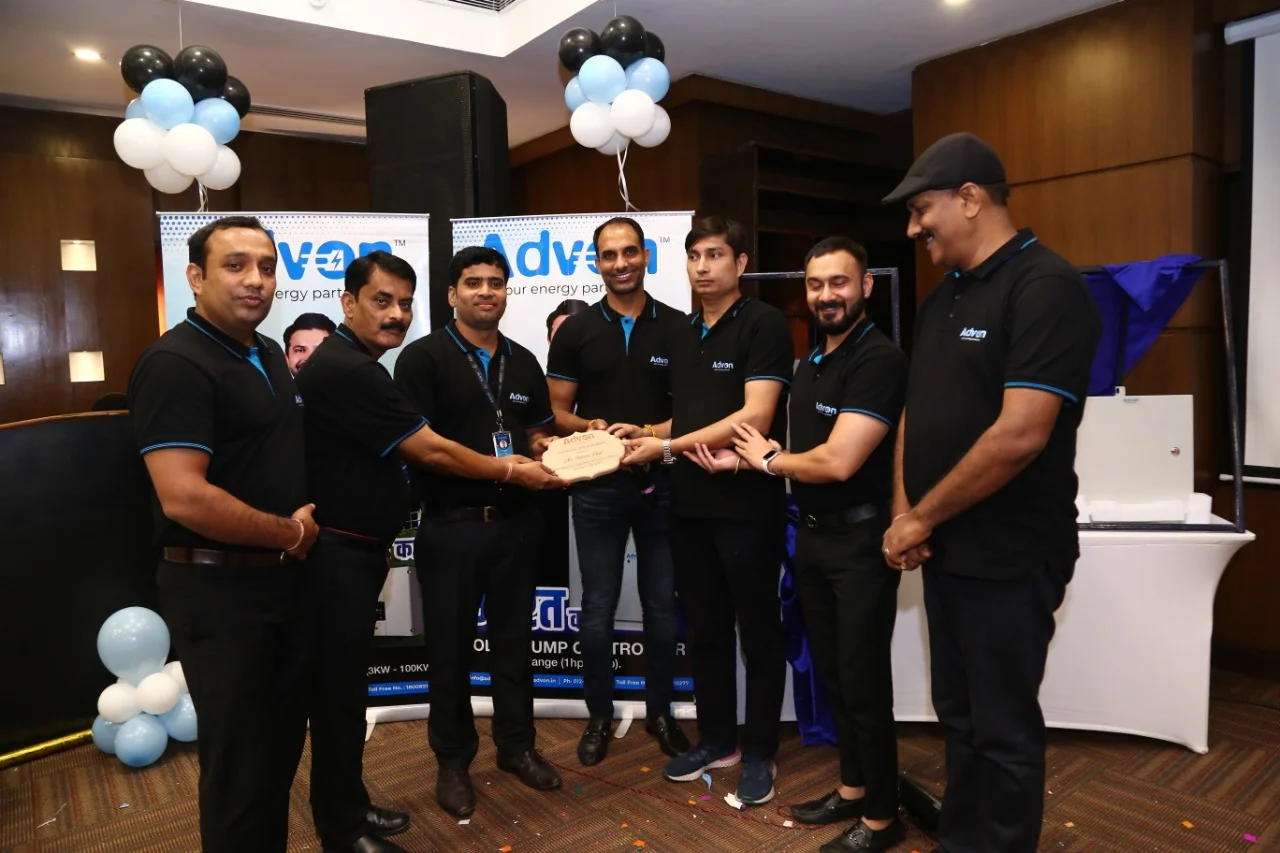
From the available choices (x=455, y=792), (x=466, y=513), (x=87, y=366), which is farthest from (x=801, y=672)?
(x=87, y=366)

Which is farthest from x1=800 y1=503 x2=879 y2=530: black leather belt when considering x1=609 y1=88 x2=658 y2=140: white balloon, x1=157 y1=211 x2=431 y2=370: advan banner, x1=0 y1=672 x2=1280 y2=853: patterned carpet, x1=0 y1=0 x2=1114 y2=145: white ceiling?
x1=0 y1=0 x2=1114 y2=145: white ceiling

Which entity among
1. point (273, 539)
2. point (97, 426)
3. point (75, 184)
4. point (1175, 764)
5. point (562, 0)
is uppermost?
point (562, 0)

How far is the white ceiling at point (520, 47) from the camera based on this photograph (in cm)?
454

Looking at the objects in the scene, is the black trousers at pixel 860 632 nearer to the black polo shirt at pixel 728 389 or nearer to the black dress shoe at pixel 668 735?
the black polo shirt at pixel 728 389

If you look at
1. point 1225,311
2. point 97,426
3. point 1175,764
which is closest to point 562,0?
point 97,426

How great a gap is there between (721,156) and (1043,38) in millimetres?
2103

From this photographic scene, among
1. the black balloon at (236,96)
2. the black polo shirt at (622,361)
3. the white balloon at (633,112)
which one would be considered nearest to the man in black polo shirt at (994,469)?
the black polo shirt at (622,361)

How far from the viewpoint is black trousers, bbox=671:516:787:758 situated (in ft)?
8.48

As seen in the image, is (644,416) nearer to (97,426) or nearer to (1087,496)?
(1087,496)

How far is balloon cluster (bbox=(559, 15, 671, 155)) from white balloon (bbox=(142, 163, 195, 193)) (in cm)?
181

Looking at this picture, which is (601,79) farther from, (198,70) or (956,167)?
(956,167)

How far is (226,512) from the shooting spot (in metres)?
1.81

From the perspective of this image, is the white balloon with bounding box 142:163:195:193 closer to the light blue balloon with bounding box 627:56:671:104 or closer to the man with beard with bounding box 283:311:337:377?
the man with beard with bounding box 283:311:337:377

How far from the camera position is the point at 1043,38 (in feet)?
15.5
